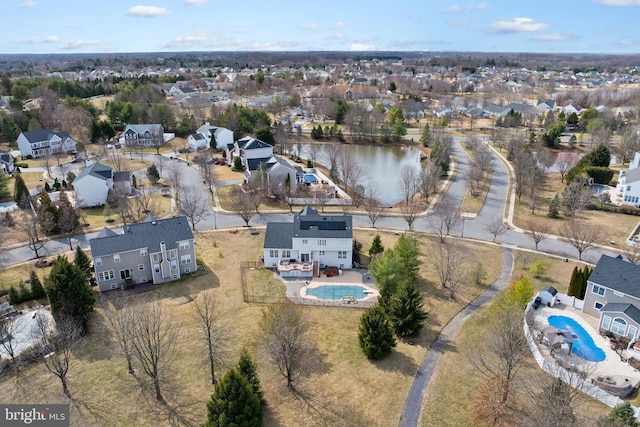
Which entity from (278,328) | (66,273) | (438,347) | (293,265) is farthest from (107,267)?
(438,347)

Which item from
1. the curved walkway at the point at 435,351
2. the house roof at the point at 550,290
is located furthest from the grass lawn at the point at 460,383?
the house roof at the point at 550,290

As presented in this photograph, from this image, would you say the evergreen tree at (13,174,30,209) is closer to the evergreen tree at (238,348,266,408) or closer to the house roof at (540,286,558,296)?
the evergreen tree at (238,348,266,408)

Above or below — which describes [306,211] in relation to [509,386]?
above

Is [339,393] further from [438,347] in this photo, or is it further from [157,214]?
[157,214]

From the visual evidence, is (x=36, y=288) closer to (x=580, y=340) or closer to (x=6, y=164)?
(x=580, y=340)

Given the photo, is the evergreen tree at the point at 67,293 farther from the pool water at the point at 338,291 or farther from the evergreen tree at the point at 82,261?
the pool water at the point at 338,291

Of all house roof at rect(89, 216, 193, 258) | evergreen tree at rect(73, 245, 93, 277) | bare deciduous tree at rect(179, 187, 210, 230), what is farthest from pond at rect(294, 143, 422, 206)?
evergreen tree at rect(73, 245, 93, 277)

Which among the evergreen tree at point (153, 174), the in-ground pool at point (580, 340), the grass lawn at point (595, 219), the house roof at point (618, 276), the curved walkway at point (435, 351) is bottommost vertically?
the curved walkway at point (435, 351)
